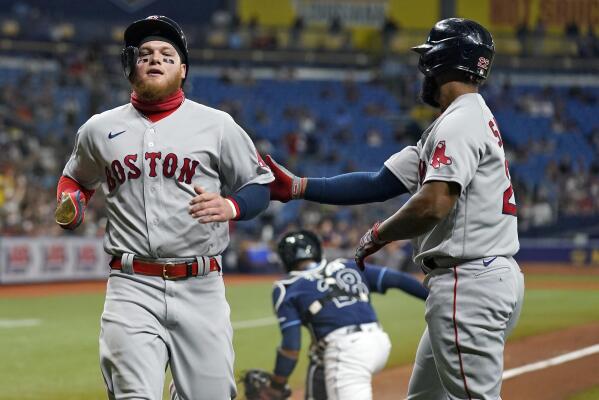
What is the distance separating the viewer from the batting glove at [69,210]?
441 cm

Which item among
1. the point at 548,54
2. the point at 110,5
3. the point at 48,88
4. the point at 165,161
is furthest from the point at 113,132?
the point at 548,54

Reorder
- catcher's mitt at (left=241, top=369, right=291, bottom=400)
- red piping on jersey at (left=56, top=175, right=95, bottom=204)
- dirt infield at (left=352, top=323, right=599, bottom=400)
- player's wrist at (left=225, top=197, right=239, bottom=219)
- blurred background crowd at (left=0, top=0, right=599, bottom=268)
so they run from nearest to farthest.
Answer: player's wrist at (left=225, top=197, right=239, bottom=219) → red piping on jersey at (left=56, top=175, right=95, bottom=204) → catcher's mitt at (left=241, top=369, right=291, bottom=400) → dirt infield at (left=352, top=323, right=599, bottom=400) → blurred background crowd at (left=0, top=0, right=599, bottom=268)

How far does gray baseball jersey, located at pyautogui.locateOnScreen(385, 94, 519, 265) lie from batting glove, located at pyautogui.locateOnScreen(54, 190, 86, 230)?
5.07 feet

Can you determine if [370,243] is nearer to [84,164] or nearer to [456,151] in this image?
[456,151]

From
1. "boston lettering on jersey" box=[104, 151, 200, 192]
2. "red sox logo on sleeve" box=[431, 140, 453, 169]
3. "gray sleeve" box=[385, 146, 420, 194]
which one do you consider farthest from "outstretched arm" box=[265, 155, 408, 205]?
"red sox logo on sleeve" box=[431, 140, 453, 169]

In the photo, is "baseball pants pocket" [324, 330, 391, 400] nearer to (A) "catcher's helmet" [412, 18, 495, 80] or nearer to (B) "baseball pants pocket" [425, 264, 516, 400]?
(B) "baseball pants pocket" [425, 264, 516, 400]

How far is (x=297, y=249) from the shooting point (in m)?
6.49

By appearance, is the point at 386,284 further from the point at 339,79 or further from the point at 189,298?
the point at 339,79

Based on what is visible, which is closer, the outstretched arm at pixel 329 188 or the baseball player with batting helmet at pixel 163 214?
the baseball player with batting helmet at pixel 163 214

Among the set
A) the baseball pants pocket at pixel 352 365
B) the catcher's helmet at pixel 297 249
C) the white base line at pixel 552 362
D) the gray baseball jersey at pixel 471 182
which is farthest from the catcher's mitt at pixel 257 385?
the white base line at pixel 552 362

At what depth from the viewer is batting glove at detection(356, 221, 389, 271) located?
4324 millimetres

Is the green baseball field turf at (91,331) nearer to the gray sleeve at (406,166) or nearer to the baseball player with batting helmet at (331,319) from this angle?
the baseball player with batting helmet at (331,319)

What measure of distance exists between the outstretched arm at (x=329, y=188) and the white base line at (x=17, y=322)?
9625 mm

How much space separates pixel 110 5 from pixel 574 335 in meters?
26.7
